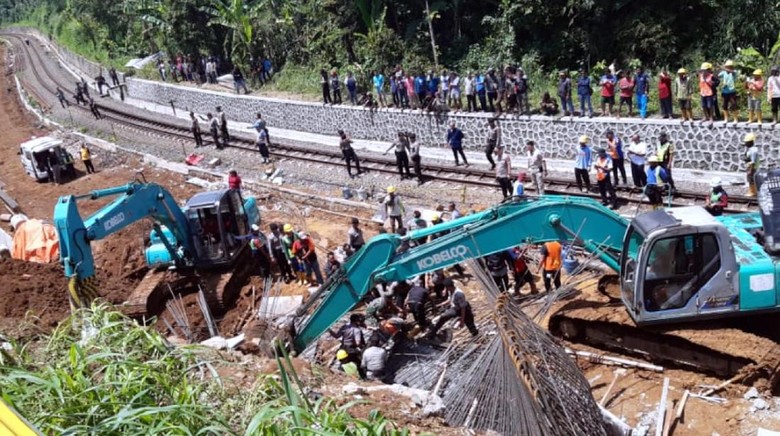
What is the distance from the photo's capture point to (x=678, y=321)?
385 inches

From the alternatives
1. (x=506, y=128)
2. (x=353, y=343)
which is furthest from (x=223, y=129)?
(x=353, y=343)

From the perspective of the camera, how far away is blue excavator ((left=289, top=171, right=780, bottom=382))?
9.38m

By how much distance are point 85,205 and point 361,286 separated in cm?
1650

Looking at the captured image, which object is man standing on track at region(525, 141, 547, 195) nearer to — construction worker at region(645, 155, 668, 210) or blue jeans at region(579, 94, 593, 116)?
construction worker at region(645, 155, 668, 210)

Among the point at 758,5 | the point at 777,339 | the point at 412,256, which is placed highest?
the point at 758,5

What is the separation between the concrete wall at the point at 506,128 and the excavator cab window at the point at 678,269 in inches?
327

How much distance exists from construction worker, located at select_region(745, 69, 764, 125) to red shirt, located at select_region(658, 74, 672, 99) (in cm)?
176

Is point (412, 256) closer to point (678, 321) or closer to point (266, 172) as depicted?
point (678, 321)

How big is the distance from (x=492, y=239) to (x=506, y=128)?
37.0ft

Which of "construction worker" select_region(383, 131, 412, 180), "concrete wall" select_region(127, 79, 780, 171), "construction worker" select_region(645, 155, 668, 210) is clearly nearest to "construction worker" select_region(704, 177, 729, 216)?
"construction worker" select_region(645, 155, 668, 210)

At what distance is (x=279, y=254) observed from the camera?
15789mm

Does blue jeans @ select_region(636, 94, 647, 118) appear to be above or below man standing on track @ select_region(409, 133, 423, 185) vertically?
above

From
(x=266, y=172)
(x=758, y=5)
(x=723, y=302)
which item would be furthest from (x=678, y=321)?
(x=266, y=172)

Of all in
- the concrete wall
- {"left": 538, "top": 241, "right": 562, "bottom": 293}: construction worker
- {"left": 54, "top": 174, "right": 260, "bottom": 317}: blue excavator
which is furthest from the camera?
the concrete wall
